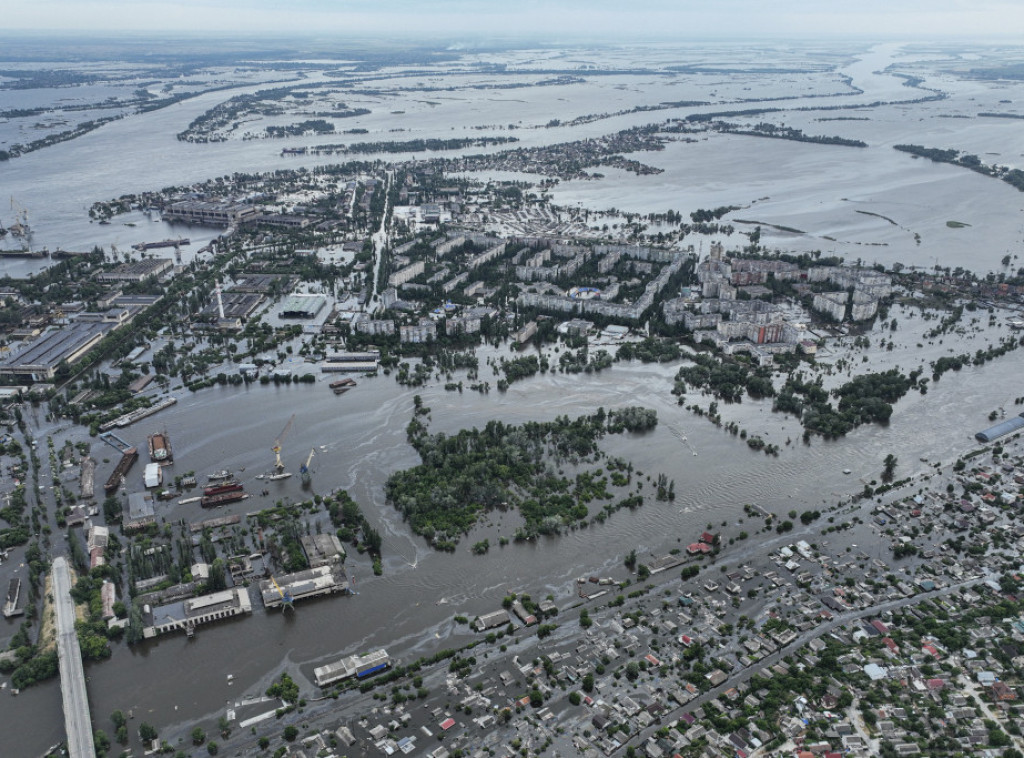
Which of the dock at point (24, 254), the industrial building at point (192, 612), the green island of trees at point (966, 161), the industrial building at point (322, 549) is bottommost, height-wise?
the industrial building at point (192, 612)

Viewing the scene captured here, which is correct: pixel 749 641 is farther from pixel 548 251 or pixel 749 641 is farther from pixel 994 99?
pixel 994 99

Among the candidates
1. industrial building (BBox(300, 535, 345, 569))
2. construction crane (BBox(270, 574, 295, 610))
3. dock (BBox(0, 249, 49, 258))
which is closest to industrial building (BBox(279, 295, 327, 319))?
industrial building (BBox(300, 535, 345, 569))

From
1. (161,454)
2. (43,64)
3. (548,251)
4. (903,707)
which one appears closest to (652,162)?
(548,251)

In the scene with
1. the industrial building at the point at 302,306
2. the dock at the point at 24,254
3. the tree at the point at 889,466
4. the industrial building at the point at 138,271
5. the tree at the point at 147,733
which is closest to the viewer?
the tree at the point at 147,733

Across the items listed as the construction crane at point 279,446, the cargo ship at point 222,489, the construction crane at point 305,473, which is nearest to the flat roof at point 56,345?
the construction crane at point 279,446

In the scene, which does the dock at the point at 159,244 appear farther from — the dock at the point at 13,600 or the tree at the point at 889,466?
the tree at the point at 889,466

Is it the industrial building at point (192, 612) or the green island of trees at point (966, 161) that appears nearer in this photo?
the industrial building at point (192, 612)

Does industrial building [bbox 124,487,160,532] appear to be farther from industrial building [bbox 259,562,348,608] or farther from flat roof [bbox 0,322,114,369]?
flat roof [bbox 0,322,114,369]
